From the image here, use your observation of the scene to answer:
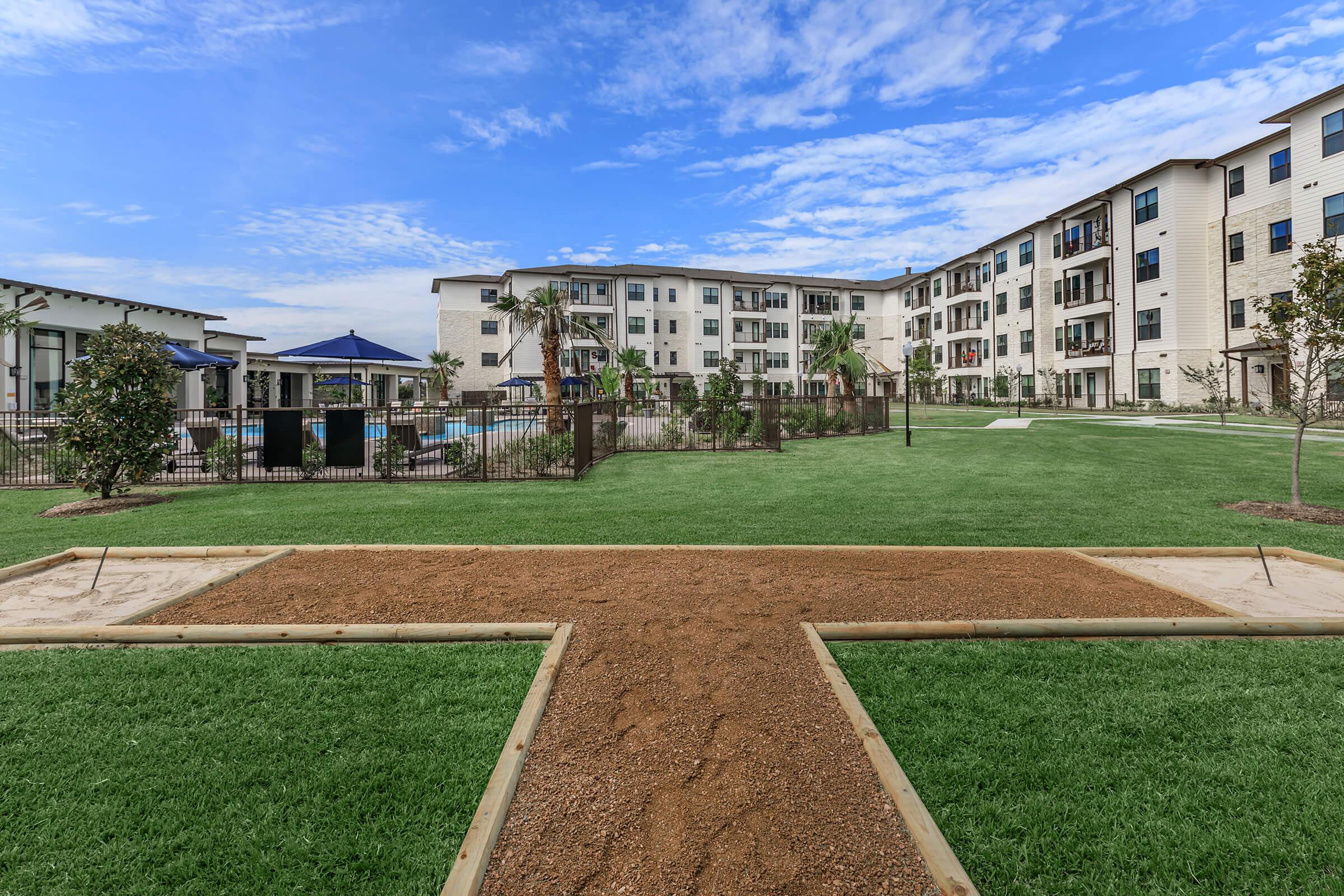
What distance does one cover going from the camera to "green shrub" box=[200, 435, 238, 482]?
575 inches

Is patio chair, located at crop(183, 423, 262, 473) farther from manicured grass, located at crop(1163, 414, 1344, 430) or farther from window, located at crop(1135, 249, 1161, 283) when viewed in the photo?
window, located at crop(1135, 249, 1161, 283)

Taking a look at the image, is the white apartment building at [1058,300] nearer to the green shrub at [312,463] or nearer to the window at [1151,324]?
the window at [1151,324]

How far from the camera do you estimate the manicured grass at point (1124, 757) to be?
101 inches

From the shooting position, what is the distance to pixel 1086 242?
48156 mm

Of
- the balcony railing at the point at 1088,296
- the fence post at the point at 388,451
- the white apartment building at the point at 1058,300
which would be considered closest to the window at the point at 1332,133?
the white apartment building at the point at 1058,300

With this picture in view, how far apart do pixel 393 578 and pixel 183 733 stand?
2.92 meters

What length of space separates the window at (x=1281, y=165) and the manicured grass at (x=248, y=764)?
4931cm

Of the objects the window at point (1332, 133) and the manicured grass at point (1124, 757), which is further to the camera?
the window at point (1332, 133)

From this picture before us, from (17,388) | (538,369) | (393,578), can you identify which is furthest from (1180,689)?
(538,369)

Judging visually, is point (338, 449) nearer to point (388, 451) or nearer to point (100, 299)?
point (388, 451)

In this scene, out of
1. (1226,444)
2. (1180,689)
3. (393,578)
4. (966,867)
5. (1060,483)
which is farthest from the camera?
(1226,444)

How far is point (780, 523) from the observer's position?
9.47 m

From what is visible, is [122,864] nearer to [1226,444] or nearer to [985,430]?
[1226,444]

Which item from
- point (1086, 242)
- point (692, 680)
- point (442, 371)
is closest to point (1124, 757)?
point (692, 680)
